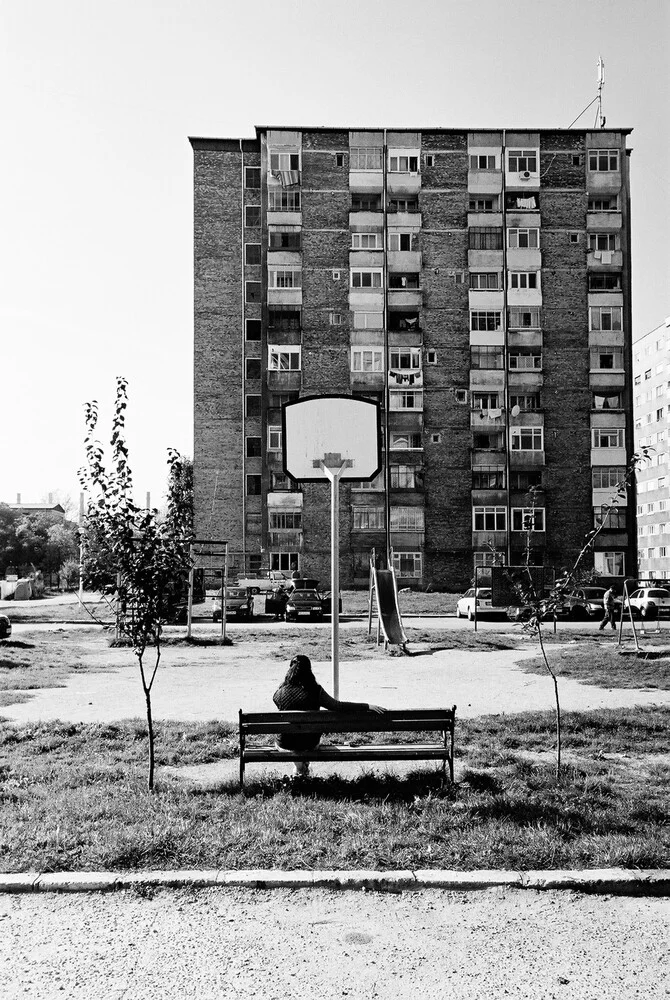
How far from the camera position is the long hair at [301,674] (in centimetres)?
835

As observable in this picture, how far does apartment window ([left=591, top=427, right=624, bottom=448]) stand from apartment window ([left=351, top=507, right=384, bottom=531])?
14.7 m

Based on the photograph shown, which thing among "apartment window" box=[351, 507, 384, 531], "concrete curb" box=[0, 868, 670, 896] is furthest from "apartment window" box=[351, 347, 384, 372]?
"concrete curb" box=[0, 868, 670, 896]

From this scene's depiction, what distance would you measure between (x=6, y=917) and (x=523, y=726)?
21.8ft

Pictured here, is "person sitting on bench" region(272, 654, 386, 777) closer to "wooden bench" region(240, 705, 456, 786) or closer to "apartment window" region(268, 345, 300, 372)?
"wooden bench" region(240, 705, 456, 786)

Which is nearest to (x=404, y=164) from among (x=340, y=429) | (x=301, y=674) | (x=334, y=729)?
(x=340, y=429)

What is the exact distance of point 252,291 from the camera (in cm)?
6175

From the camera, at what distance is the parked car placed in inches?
1332

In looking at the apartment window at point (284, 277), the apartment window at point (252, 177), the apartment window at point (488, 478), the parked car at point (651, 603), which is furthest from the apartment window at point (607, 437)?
the apartment window at point (252, 177)

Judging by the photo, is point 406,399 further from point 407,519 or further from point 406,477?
point 407,519

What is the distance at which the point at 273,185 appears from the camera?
6022cm

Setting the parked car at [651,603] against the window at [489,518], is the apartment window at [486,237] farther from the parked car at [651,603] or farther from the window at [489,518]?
the parked car at [651,603]

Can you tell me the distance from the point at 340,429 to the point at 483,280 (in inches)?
1955

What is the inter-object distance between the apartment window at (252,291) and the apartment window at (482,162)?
52.4 ft

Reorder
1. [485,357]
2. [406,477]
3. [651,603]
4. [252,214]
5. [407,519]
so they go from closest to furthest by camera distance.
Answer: [651,603] → [407,519] → [406,477] → [485,357] → [252,214]
